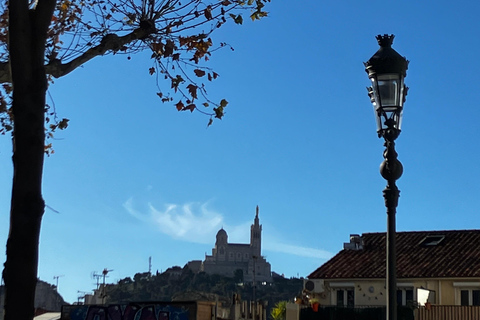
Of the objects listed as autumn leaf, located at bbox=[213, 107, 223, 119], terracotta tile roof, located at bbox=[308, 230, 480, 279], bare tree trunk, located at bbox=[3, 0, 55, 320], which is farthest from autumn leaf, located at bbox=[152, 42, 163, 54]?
terracotta tile roof, located at bbox=[308, 230, 480, 279]

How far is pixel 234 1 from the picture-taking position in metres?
9.84

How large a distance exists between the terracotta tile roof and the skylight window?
0.34 ft

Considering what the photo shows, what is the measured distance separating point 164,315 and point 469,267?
15.1 meters

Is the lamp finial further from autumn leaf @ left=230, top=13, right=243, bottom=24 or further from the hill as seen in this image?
the hill

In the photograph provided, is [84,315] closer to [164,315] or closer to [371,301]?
[164,315]

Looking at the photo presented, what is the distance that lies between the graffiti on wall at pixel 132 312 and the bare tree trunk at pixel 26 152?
710 inches

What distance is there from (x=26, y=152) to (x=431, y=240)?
33.1 metres

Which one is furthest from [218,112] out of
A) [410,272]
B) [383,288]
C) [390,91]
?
[410,272]

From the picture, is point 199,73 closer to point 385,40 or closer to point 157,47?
point 157,47

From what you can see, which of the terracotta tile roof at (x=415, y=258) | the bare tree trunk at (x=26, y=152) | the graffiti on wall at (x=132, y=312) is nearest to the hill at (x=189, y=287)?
the terracotta tile roof at (x=415, y=258)

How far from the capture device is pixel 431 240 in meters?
38.1

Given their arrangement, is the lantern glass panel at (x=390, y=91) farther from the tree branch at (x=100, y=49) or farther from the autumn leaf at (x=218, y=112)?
the tree branch at (x=100, y=49)

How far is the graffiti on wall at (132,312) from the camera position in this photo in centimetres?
2472

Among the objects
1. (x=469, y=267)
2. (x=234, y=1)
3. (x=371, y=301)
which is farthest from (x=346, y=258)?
(x=234, y=1)
